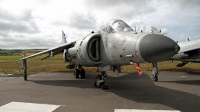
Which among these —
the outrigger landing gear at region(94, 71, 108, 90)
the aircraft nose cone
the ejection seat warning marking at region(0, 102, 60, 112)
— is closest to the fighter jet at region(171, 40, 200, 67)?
the outrigger landing gear at region(94, 71, 108, 90)

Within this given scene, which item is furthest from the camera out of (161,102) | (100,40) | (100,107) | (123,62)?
(100,40)

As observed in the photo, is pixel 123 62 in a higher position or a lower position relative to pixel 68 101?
higher

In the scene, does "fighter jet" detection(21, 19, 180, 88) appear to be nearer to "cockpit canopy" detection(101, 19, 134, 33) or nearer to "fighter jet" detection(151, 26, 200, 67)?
"cockpit canopy" detection(101, 19, 134, 33)

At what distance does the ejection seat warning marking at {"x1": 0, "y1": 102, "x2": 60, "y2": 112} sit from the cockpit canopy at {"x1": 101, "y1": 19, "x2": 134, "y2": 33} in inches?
140

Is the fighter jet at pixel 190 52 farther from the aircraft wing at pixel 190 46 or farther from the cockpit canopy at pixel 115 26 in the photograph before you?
the cockpit canopy at pixel 115 26

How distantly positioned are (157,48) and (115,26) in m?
2.61

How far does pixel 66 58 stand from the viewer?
9.77 m

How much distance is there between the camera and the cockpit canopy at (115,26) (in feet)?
20.7

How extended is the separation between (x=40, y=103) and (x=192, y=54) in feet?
33.0

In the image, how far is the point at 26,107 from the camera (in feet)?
16.4

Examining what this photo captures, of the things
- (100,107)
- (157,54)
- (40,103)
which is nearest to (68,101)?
(40,103)

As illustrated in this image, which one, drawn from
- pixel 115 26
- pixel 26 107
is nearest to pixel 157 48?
pixel 115 26

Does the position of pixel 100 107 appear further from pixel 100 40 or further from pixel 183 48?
pixel 183 48

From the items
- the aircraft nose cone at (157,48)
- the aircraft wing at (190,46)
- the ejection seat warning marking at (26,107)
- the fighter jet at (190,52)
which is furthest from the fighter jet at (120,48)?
the aircraft wing at (190,46)
